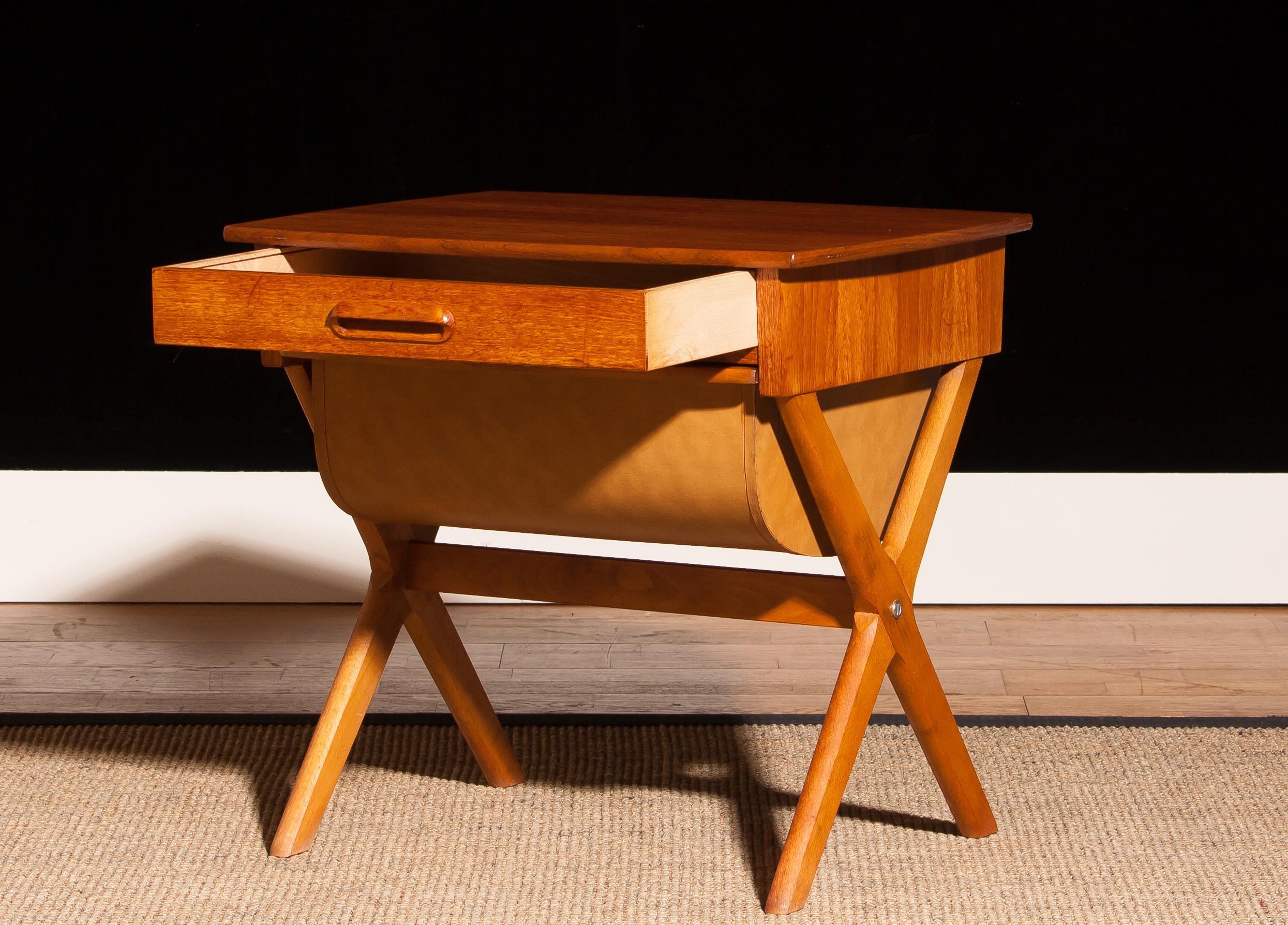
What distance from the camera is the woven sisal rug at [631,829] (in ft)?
5.77

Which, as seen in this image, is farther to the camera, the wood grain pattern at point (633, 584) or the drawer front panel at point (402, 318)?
the wood grain pattern at point (633, 584)

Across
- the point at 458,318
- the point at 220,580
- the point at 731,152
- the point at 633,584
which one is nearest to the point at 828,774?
the point at 633,584

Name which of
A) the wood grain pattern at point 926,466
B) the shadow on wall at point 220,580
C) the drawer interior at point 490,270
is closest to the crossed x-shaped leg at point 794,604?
the wood grain pattern at point 926,466

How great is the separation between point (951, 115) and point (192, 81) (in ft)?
4.18

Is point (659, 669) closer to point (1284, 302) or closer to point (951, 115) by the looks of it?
point (951, 115)

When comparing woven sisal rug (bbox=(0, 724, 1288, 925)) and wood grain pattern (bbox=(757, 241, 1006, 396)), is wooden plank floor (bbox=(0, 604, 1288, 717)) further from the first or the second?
wood grain pattern (bbox=(757, 241, 1006, 396))

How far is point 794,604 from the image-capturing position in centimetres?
177

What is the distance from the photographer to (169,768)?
2129 millimetres

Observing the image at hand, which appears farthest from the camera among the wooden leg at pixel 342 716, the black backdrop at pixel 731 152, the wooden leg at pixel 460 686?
the black backdrop at pixel 731 152

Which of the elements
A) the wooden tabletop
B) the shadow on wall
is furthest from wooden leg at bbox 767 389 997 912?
the shadow on wall

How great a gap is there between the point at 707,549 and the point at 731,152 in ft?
2.25

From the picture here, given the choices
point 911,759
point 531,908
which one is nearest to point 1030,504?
point 911,759

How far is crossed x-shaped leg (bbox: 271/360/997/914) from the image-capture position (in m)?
1.70

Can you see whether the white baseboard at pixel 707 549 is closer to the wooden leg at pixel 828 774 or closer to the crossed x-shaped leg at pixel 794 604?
the crossed x-shaped leg at pixel 794 604
